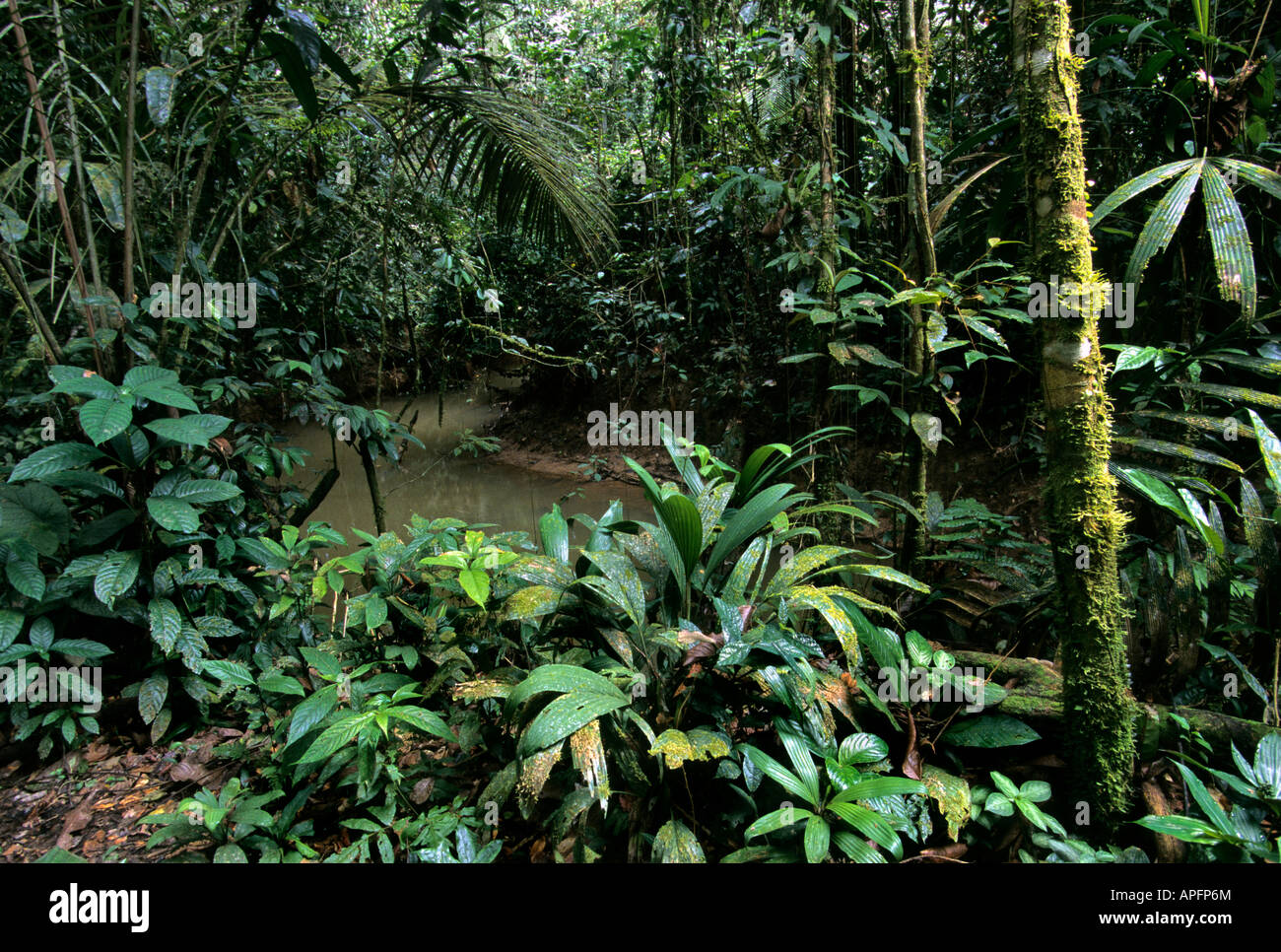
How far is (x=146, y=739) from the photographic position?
209 centimetres

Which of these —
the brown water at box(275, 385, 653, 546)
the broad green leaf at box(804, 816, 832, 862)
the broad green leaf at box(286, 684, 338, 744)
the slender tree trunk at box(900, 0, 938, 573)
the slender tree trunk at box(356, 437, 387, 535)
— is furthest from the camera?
the brown water at box(275, 385, 653, 546)

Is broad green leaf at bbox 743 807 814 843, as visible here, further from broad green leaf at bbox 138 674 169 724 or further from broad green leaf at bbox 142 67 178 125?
broad green leaf at bbox 142 67 178 125

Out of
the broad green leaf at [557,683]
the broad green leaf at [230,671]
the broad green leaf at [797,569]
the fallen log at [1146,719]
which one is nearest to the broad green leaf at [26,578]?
the broad green leaf at [230,671]

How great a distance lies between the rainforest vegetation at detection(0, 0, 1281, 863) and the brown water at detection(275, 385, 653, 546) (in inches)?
78.4

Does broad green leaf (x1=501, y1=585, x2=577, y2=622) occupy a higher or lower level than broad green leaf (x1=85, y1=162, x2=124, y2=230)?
lower

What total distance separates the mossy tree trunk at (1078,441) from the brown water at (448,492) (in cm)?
333

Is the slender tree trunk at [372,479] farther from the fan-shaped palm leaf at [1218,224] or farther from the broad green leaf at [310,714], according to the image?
the fan-shaped palm leaf at [1218,224]

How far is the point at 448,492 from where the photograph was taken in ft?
20.3

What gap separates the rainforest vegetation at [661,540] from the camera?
143 centimetres

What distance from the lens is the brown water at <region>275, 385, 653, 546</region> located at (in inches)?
207

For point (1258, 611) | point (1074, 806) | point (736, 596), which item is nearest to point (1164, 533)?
point (1258, 611)

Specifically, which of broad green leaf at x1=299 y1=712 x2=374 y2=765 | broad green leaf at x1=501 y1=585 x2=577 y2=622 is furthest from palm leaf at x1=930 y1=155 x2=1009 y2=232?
broad green leaf at x1=299 y1=712 x2=374 y2=765

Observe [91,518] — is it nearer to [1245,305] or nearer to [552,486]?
[1245,305]

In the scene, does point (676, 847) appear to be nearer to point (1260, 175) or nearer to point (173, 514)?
point (173, 514)
